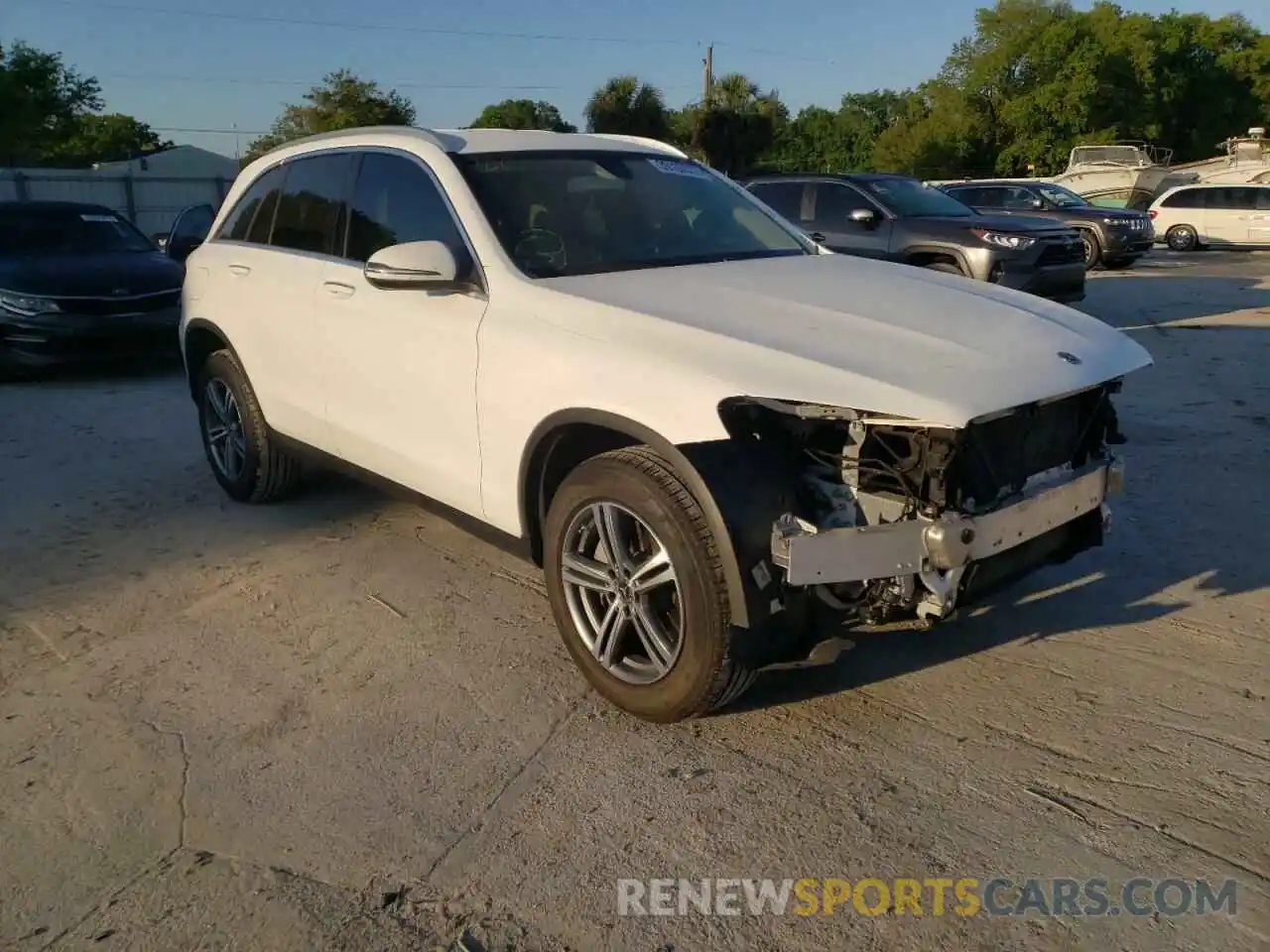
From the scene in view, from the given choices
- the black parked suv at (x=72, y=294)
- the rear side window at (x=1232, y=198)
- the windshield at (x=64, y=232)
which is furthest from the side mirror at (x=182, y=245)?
the rear side window at (x=1232, y=198)

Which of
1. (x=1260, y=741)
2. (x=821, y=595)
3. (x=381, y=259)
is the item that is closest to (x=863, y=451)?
(x=821, y=595)

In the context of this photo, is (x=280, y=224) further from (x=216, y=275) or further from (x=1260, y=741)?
(x=1260, y=741)

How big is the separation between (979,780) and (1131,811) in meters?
0.39

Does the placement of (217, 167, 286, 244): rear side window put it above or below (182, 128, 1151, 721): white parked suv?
above

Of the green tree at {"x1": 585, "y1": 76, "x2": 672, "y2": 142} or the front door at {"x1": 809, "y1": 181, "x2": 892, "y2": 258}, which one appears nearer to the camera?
the front door at {"x1": 809, "y1": 181, "x2": 892, "y2": 258}

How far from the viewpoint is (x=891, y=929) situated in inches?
98.8

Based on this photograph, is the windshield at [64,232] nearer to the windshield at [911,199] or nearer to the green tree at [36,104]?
the windshield at [911,199]

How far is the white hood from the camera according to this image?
287 cm

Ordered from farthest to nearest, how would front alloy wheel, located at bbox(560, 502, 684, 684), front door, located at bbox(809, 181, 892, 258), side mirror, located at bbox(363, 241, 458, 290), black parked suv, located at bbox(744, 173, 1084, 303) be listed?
front door, located at bbox(809, 181, 892, 258) → black parked suv, located at bbox(744, 173, 1084, 303) → side mirror, located at bbox(363, 241, 458, 290) → front alloy wheel, located at bbox(560, 502, 684, 684)

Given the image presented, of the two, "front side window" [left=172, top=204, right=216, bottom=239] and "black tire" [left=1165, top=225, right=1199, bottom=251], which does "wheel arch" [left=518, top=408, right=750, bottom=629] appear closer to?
"front side window" [left=172, top=204, right=216, bottom=239]

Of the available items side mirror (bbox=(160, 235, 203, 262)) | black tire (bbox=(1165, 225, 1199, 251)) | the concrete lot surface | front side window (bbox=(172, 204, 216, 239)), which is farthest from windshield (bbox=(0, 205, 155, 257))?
black tire (bbox=(1165, 225, 1199, 251))

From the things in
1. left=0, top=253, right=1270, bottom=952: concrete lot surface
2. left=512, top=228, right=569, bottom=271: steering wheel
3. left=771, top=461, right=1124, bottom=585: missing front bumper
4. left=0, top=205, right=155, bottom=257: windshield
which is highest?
left=512, top=228, right=569, bottom=271: steering wheel

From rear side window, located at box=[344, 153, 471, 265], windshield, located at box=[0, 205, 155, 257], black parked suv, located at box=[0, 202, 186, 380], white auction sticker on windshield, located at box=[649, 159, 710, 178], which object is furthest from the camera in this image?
windshield, located at box=[0, 205, 155, 257]

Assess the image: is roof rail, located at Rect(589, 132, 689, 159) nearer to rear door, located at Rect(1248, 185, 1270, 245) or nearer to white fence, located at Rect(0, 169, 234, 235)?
white fence, located at Rect(0, 169, 234, 235)
